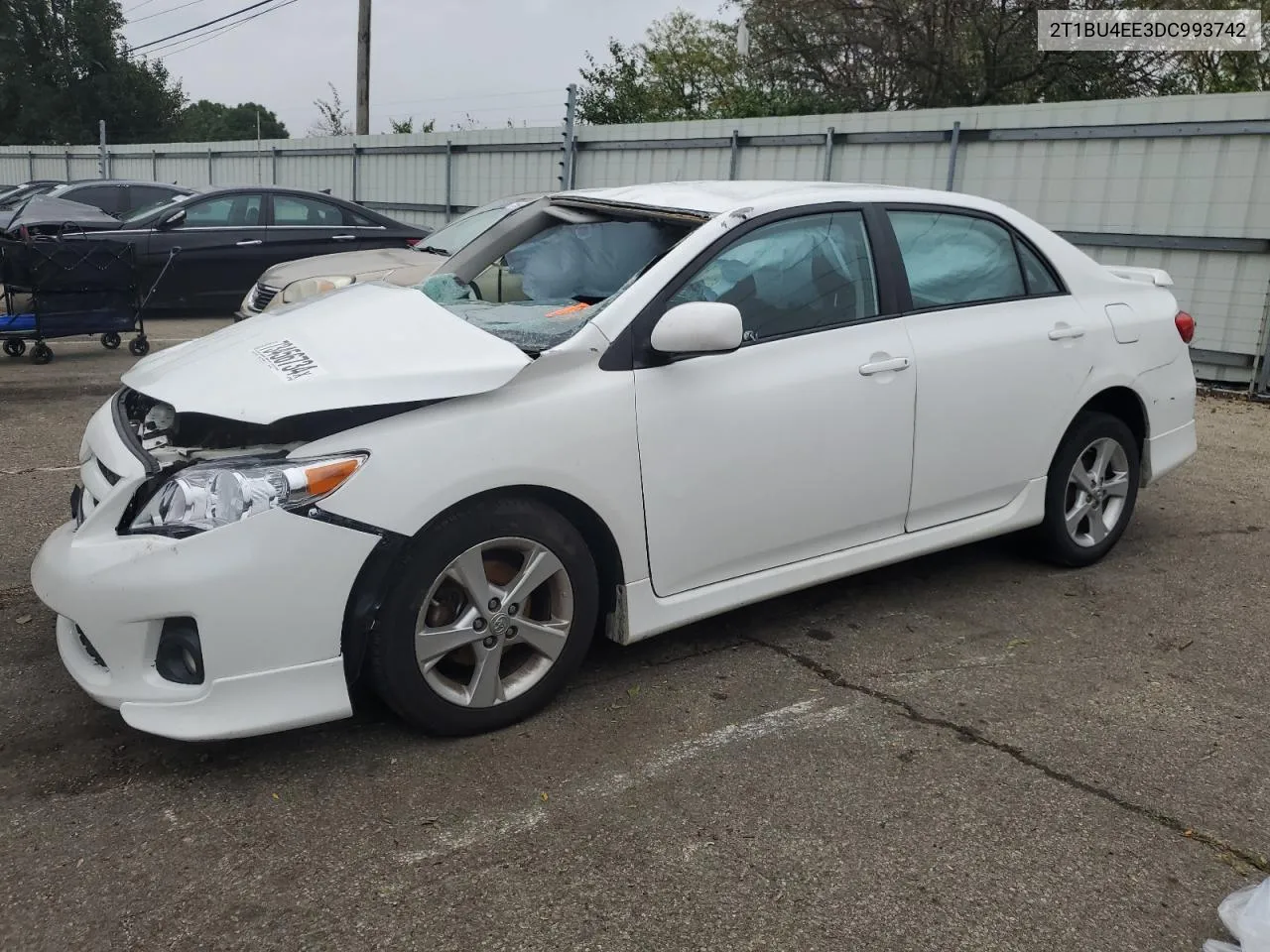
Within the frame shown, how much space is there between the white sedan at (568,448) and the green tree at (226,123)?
60884 millimetres

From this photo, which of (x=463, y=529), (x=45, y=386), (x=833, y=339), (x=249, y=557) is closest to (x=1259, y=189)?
(x=833, y=339)

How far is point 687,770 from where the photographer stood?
3.07 meters

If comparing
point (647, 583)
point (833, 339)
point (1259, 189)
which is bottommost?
point (647, 583)

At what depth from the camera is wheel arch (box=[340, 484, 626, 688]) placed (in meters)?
2.92

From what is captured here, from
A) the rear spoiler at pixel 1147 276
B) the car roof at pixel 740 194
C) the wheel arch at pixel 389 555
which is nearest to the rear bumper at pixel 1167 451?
the rear spoiler at pixel 1147 276

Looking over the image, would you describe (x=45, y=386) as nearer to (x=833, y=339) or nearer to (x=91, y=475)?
(x=91, y=475)

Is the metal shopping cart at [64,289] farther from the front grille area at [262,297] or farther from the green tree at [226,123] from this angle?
the green tree at [226,123]

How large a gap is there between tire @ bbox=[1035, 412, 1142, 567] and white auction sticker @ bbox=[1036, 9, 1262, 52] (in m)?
19.8

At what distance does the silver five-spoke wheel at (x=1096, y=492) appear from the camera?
15.4 ft

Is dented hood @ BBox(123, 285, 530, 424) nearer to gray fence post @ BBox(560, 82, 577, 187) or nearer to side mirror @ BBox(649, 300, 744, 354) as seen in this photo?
side mirror @ BBox(649, 300, 744, 354)

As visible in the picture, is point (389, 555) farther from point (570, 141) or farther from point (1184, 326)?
point (570, 141)

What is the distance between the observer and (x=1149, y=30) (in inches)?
864

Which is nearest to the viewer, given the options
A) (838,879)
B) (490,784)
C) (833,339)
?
(838,879)

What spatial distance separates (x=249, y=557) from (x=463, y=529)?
1.84ft
